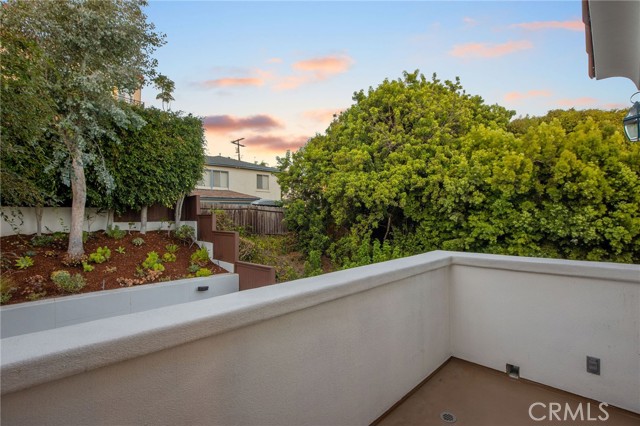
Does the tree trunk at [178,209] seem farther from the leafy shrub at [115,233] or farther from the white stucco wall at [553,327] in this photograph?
the white stucco wall at [553,327]

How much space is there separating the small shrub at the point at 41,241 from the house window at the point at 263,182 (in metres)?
14.5

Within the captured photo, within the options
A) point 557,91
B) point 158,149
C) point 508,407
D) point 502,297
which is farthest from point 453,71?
point 508,407

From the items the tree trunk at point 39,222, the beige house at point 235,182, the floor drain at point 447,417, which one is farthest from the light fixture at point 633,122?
the beige house at point 235,182

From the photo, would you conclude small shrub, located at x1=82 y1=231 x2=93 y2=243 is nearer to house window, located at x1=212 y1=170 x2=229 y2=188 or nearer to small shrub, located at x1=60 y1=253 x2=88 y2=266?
small shrub, located at x1=60 y1=253 x2=88 y2=266

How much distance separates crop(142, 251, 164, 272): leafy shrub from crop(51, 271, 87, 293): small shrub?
125 centimetres

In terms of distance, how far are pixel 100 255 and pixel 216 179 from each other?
12.4 meters

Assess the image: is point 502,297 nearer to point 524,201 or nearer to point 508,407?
point 508,407

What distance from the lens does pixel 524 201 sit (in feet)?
22.0

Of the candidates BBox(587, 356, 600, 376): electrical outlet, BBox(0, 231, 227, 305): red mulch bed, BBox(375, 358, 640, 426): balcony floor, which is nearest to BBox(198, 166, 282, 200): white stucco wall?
BBox(0, 231, 227, 305): red mulch bed

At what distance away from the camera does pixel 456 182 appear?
7199 millimetres

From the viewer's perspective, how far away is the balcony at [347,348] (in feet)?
3.24

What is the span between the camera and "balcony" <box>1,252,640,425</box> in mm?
A: 986

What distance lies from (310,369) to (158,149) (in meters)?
7.20

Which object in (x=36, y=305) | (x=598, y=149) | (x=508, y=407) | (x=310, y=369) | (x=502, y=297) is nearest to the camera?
(x=310, y=369)
